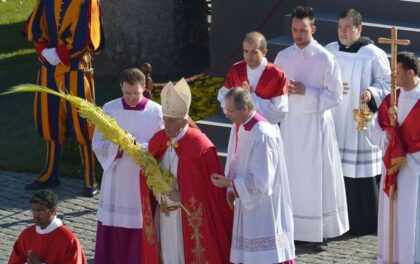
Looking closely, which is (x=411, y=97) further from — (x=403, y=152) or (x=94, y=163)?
(x=94, y=163)

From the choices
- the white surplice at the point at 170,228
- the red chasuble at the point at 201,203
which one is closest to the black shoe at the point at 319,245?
the red chasuble at the point at 201,203

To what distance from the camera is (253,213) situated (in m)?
9.86

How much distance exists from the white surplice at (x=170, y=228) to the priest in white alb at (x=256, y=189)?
415mm

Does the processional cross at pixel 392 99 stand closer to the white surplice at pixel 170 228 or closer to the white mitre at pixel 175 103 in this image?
the white mitre at pixel 175 103

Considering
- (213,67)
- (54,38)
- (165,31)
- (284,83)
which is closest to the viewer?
(284,83)

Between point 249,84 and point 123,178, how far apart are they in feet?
4.55

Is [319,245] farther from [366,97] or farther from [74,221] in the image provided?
[74,221]

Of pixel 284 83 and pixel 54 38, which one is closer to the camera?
pixel 284 83

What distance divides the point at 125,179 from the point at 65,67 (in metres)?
2.90

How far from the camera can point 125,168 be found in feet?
36.0

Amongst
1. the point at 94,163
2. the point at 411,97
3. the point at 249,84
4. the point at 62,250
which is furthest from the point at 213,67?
the point at 62,250

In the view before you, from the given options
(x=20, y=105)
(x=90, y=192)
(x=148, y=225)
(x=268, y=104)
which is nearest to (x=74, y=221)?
(x=90, y=192)

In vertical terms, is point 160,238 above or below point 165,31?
below

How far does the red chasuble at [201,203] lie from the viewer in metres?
9.88
